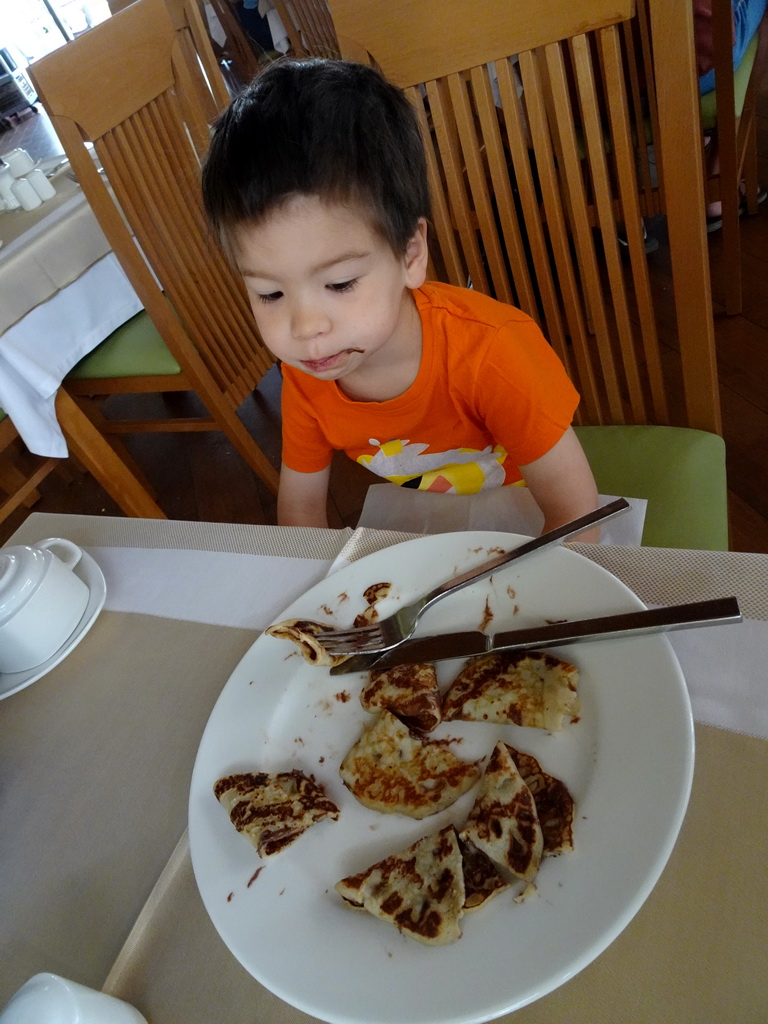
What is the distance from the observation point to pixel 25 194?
1743 mm

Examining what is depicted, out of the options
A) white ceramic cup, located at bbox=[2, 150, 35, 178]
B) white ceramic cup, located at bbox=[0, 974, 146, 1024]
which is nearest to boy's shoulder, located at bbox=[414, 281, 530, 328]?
white ceramic cup, located at bbox=[0, 974, 146, 1024]

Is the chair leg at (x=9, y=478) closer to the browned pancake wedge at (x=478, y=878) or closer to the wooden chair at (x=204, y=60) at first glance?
the wooden chair at (x=204, y=60)

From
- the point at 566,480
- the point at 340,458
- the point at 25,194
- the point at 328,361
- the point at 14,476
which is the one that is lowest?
the point at 340,458

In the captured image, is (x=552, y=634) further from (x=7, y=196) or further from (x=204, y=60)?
(x=7, y=196)

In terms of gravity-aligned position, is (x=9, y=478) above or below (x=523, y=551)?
below

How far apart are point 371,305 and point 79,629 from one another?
0.44m

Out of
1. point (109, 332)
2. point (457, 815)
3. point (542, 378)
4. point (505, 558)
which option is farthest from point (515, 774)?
point (109, 332)

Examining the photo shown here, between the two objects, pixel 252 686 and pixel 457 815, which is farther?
pixel 252 686

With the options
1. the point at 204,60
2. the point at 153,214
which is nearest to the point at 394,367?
the point at 153,214

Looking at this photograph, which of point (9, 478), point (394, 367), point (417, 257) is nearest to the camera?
point (417, 257)

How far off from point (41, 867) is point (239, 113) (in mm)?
683

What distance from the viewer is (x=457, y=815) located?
44 centimetres

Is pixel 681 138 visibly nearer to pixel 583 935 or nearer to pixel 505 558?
pixel 505 558

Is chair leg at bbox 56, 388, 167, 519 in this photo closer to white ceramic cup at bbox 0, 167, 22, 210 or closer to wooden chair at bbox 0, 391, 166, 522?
wooden chair at bbox 0, 391, 166, 522
